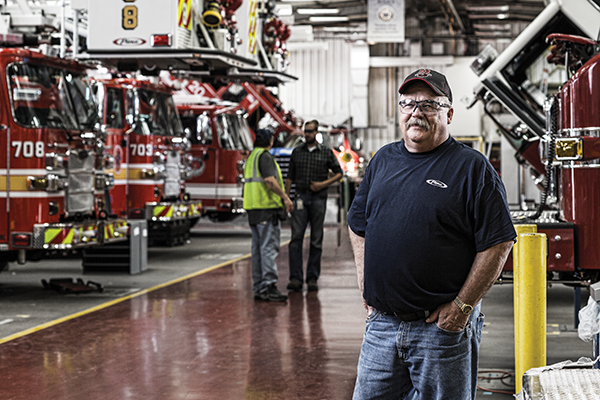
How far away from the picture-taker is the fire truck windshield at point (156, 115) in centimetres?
1330

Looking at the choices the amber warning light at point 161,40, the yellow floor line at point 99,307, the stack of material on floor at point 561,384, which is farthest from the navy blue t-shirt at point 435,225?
the amber warning light at point 161,40

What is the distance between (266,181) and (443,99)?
5.89m

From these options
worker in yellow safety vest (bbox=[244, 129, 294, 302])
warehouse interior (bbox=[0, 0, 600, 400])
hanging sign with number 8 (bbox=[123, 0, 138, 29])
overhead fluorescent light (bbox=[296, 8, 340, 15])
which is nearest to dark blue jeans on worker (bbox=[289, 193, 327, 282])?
warehouse interior (bbox=[0, 0, 600, 400])

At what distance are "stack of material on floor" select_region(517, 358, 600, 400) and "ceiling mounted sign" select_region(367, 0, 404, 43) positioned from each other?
21802mm

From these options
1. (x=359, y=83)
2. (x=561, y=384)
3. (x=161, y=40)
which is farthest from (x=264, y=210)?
(x=359, y=83)

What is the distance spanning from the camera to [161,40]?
9.44 m

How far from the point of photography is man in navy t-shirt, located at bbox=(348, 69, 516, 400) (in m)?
3.13

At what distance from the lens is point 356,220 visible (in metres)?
3.53

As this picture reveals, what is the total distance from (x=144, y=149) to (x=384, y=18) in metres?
13.1

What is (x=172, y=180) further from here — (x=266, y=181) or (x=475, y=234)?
(x=475, y=234)

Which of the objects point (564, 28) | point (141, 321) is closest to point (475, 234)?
point (564, 28)

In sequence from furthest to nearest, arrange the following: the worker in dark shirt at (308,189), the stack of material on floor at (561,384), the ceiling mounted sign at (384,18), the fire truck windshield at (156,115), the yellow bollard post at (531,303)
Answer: the ceiling mounted sign at (384,18) → the fire truck windshield at (156,115) → the worker in dark shirt at (308,189) → the yellow bollard post at (531,303) → the stack of material on floor at (561,384)

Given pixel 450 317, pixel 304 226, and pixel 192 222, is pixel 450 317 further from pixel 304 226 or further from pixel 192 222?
pixel 192 222

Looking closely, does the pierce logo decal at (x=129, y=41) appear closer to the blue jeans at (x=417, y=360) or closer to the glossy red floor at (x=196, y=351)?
the glossy red floor at (x=196, y=351)
